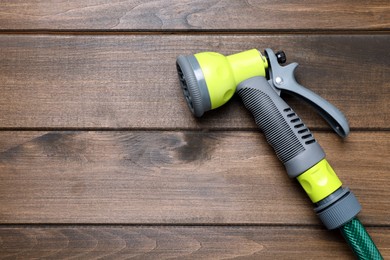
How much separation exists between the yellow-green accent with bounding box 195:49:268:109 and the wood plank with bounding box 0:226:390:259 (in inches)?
8.4

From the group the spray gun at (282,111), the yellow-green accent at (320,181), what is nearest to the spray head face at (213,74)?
the spray gun at (282,111)

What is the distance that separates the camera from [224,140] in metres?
0.91

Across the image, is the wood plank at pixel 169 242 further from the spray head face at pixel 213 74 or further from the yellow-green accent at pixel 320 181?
the spray head face at pixel 213 74

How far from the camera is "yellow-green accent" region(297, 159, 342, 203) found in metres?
0.83

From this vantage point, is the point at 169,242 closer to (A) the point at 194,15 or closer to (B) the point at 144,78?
(B) the point at 144,78

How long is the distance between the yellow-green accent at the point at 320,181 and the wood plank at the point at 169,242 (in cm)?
8

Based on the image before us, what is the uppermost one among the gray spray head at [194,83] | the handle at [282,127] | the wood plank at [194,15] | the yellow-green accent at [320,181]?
the wood plank at [194,15]

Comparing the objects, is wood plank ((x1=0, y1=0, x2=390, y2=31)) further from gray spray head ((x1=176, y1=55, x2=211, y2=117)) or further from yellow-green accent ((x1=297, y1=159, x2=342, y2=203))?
yellow-green accent ((x1=297, y1=159, x2=342, y2=203))

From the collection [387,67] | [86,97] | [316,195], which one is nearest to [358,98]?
[387,67]

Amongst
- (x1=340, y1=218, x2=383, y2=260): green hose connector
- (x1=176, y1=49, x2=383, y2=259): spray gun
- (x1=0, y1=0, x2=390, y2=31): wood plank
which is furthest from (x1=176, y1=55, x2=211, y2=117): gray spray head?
(x1=340, y1=218, x2=383, y2=260): green hose connector

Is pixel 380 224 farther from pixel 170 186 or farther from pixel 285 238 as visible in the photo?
pixel 170 186

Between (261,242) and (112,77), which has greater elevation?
(112,77)

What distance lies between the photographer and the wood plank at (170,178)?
90cm

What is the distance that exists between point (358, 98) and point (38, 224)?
557 mm
